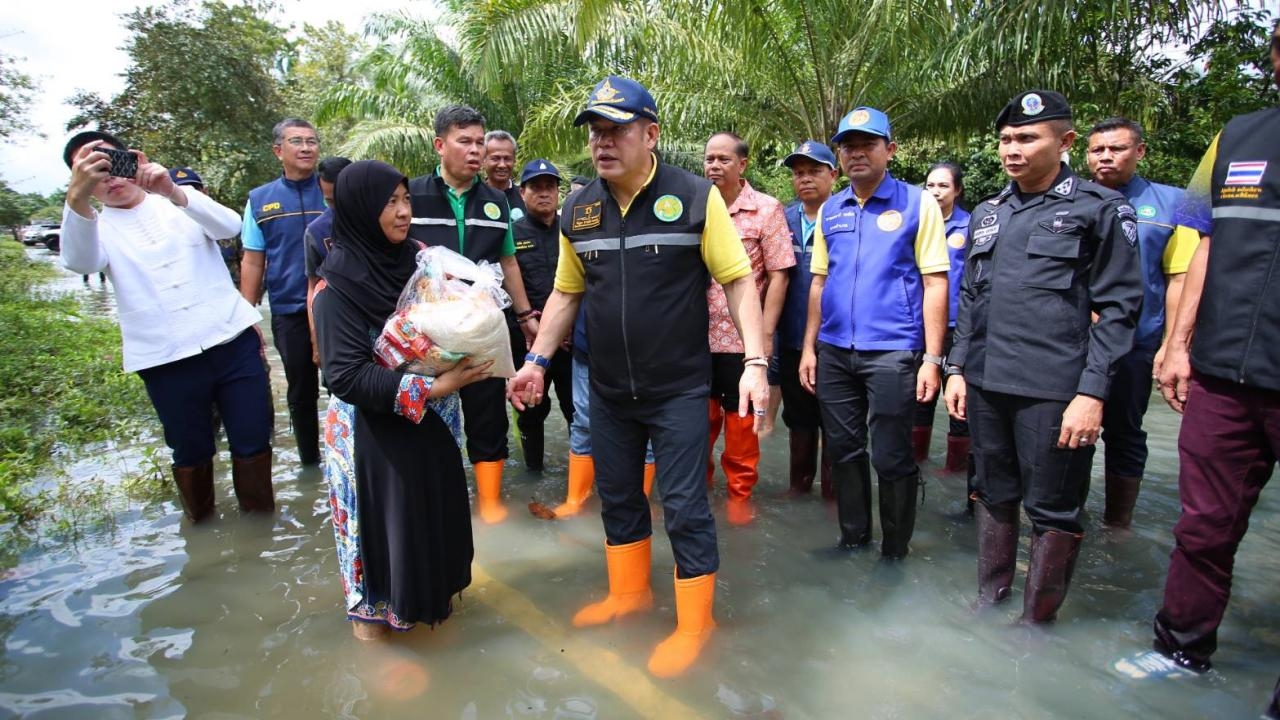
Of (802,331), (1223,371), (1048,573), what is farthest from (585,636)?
(1223,371)

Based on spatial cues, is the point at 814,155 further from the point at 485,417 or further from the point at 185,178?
the point at 185,178

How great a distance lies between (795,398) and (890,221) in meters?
1.46

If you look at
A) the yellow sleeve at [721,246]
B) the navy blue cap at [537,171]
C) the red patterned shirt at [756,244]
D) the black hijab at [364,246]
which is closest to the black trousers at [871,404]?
the red patterned shirt at [756,244]

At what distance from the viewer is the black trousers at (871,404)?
340cm

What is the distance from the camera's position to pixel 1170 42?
7.75m

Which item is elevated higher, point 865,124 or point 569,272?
point 865,124

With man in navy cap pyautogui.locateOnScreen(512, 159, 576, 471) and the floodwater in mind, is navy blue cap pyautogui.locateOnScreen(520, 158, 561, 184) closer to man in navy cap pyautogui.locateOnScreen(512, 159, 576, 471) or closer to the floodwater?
man in navy cap pyautogui.locateOnScreen(512, 159, 576, 471)

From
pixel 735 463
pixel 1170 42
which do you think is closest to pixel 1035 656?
pixel 735 463

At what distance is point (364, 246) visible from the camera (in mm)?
2664

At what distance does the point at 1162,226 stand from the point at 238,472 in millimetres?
4943

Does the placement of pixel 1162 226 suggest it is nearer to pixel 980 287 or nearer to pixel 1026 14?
pixel 980 287

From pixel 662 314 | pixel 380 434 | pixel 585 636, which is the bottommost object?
pixel 585 636

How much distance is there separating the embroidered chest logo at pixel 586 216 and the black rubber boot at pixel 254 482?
2298 millimetres

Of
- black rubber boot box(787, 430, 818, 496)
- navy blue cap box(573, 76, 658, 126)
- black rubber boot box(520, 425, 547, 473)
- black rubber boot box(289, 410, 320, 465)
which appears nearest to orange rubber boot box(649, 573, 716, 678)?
navy blue cap box(573, 76, 658, 126)
